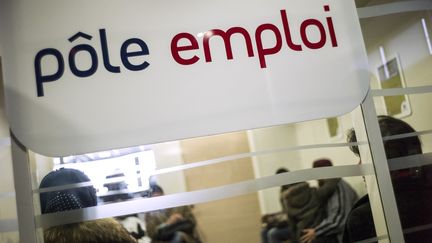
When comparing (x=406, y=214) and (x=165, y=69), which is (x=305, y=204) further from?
(x=165, y=69)

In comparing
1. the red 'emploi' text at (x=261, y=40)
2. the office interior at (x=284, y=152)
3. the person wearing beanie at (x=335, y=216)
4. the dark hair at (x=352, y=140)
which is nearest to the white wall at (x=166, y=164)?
the office interior at (x=284, y=152)

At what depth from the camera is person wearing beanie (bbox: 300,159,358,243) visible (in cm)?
145

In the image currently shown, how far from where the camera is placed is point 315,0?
1354mm

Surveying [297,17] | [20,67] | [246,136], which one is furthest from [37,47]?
[246,136]

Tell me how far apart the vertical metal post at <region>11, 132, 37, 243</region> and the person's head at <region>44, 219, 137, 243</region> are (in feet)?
0.18

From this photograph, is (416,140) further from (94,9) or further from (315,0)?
(94,9)

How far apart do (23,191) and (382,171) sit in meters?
1.28

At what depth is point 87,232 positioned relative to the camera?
1210 millimetres

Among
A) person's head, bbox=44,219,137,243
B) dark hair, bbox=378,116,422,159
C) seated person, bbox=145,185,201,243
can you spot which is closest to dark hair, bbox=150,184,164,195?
seated person, bbox=145,185,201,243

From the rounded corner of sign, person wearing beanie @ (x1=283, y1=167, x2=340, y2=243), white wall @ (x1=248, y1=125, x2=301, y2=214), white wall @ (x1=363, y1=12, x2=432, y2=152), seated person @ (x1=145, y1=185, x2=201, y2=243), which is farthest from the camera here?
person wearing beanie @ (x1=283, y1=167, x2=340, y2=243)

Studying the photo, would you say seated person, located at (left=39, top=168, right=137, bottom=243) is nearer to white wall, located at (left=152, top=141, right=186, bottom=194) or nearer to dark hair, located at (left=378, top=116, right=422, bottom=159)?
white wall, located at (left=152, top=141, right=186, bottom=194)

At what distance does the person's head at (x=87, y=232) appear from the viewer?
1199 mm

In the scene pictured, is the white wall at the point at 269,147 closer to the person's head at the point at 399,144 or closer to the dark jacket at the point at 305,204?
the dark jacket at the point at 305,204

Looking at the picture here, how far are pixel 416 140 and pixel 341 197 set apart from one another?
14.8 inches
